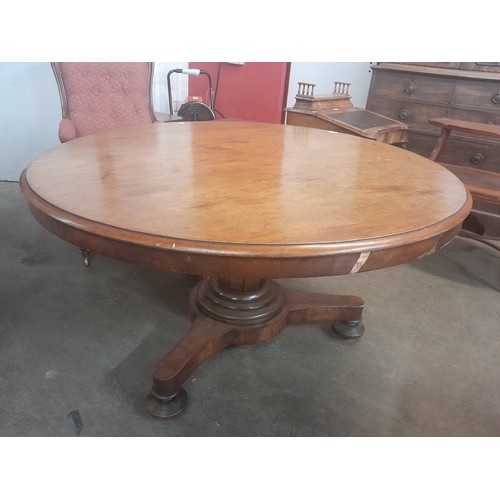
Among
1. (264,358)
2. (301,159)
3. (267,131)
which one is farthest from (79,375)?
(267,131)

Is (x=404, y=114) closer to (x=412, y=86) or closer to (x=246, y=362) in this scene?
(x=412, y=86)

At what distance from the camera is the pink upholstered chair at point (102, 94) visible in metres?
2.31

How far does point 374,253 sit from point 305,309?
875mm

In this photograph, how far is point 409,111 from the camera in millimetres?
2871

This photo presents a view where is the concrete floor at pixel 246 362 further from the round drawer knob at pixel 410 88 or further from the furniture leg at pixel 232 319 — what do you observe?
the round drawer knob at pixel 410 88

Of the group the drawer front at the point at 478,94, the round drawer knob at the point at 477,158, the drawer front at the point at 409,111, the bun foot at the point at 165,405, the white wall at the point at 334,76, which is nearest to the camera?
the bun foot at the point at 165,405

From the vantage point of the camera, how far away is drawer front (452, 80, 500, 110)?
8.39 feet

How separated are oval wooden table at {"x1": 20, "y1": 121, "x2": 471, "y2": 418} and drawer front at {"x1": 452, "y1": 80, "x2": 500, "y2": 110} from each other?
1.43 meters

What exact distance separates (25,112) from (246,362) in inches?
109

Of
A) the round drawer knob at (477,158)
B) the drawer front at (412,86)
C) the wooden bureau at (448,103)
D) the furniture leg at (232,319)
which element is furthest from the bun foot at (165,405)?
the drawer front at (412,86)

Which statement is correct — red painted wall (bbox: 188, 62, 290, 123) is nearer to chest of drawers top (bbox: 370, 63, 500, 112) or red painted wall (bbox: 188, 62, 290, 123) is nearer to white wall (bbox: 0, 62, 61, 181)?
chest of drawers top (bbox: 370, 63, 500, 112)

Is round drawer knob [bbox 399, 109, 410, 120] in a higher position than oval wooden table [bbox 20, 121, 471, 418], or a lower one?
higher

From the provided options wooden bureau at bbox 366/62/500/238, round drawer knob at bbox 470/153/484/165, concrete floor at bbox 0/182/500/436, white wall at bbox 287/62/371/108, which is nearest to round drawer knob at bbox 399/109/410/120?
wooden bureau at bbox 366/62/500/238
